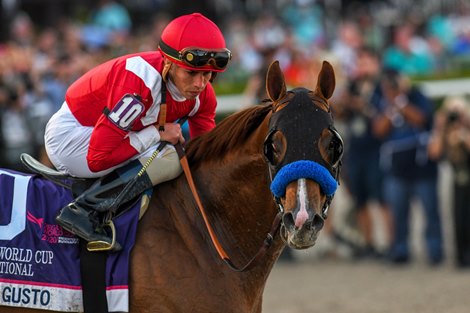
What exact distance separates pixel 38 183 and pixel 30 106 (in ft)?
23.2

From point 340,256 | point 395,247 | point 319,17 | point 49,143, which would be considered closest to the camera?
point 49,143

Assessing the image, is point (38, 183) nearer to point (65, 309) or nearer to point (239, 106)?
point (65, 309)

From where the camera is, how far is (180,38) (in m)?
4.95

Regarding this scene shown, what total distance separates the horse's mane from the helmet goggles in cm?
28

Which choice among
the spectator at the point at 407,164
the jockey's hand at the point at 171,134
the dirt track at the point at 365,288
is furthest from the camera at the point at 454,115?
the jockey's hand at the point at 171,134

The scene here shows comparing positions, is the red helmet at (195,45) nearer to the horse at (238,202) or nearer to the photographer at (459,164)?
the horse at (238,202)

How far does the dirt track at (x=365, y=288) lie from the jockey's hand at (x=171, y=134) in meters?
4.30

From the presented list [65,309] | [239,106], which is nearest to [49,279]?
[65,309]

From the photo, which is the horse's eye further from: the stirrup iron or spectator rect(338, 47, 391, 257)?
spectator rect(338, 47, 391, 257)

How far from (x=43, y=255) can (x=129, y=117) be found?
2.72ft

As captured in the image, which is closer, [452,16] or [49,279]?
[49,279]

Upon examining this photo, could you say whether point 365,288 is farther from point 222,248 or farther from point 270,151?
point 270,151

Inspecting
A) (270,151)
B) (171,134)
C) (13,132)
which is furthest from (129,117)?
(13,132)

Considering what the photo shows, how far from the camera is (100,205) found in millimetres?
4949
